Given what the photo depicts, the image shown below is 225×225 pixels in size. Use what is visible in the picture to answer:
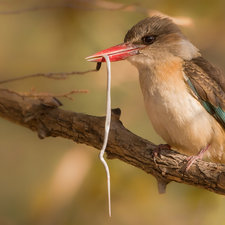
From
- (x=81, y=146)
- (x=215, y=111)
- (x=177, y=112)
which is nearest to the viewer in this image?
(x=177, y=112)

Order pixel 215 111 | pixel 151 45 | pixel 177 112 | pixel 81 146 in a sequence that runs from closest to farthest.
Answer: pixel 177 112 → pixel 215 111 → pixel 151 45 → pixel 81 146

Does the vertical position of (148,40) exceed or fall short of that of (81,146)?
it exceeds it

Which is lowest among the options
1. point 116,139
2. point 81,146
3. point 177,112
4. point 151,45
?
point 81,146

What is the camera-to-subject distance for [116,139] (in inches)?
80.2

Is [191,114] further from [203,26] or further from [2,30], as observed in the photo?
[2,30]

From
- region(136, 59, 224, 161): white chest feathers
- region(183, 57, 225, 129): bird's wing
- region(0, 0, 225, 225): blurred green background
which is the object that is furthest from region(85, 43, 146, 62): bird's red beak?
region(0, 0, 225, 225): blurred green background

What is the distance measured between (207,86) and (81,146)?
1.51 m

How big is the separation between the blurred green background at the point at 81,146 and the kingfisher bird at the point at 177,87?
963 millimetres

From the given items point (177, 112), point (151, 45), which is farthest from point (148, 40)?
point (177, 112)

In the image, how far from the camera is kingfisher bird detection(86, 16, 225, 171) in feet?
6.40

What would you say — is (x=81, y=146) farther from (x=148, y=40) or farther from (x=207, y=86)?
(x=207, y=86)

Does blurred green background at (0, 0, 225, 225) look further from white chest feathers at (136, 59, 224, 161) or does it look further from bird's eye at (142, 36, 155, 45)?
bird's eye at (142, 36, 155, 45)

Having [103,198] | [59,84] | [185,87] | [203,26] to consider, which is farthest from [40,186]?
[203,26]

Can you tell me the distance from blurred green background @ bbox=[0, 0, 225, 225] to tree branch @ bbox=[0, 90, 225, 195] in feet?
2.92
